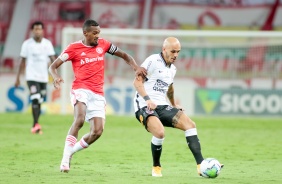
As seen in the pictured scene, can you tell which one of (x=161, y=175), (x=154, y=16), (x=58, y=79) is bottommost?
(x=161, y=175)

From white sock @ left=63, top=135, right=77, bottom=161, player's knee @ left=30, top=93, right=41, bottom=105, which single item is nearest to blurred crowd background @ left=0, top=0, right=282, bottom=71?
player's knee @ left=30, top=93, right=41, bottom=105

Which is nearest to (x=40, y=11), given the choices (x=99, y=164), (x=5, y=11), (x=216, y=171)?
(x=5, y=11)

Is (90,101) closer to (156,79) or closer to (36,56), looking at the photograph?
(156,79)

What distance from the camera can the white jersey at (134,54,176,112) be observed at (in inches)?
431

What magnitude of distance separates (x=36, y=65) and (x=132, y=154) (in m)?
5.11

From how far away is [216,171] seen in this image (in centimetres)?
1030

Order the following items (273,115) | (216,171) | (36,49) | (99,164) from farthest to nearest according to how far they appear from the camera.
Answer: (273,115) → (36,49) → (99,164) → (216,171)

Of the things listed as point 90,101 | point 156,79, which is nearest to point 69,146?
point 90,101

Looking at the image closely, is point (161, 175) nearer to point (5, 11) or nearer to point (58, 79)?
point (58, 79)

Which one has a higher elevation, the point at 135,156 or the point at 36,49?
the point at 36,49

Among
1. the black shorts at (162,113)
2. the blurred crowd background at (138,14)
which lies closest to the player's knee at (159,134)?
the black shorts at (162,113)

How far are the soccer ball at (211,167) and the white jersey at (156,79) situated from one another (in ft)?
3.69

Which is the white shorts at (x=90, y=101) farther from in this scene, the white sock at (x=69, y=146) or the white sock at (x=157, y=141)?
the white sock at (x=157, y=141)

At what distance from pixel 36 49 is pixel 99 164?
21.5 ft
